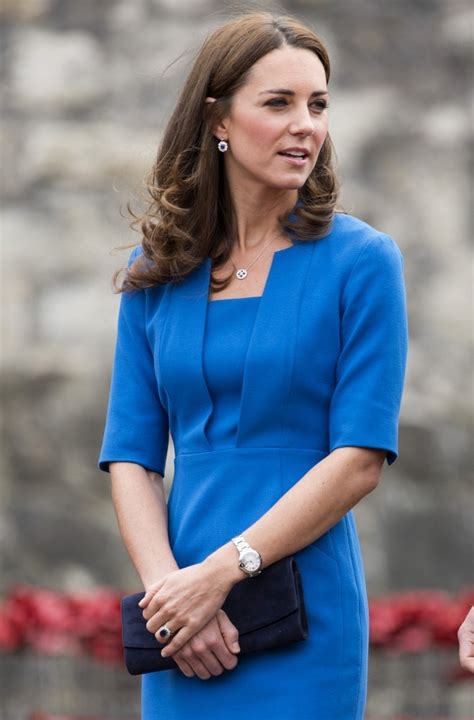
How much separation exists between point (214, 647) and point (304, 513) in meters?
0.30

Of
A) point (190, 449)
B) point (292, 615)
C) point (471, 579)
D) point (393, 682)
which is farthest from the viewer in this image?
point (471, 579)

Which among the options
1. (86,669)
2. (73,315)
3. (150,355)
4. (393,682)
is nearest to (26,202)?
(73,315)

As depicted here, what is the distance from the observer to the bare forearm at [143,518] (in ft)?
10.6

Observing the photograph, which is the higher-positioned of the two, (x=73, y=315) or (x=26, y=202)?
(x=26, y=202)

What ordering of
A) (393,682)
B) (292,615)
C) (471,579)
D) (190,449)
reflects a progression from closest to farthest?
(292,615)
(190,449)
(393,682)
(471,579)

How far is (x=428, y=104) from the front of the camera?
7.36 metres

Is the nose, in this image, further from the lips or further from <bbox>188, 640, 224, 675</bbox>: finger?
<bbox>188, 640, 224, 675</bbox>: finger

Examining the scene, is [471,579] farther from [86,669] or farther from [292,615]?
[292,615]

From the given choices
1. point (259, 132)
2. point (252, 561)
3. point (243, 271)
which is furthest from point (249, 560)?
point (259, 132)

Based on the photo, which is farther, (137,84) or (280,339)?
(137,84)

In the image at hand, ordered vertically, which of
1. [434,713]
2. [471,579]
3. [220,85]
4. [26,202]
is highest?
[26,202]

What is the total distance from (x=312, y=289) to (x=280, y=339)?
0.12 meters

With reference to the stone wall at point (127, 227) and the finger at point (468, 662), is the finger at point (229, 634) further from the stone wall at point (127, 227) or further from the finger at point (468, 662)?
the stone wall at point (127, 227)

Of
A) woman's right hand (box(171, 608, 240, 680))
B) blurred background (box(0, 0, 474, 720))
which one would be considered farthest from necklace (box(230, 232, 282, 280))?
blurred background (box(0, 0, 474, 720))
